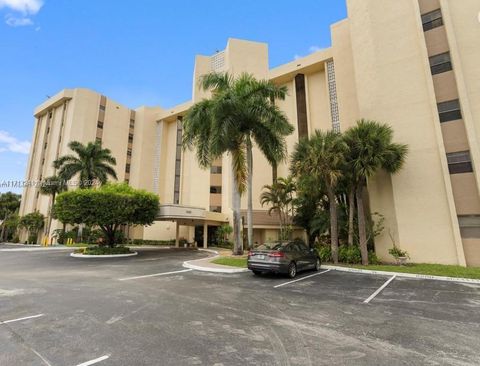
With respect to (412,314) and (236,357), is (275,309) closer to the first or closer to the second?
(236,357)

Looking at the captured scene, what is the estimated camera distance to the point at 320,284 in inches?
394

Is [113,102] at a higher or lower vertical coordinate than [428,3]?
higher

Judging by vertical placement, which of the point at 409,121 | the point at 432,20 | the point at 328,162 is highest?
the point at 432,20

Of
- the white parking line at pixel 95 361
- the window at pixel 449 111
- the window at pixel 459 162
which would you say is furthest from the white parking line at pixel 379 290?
the window at pixel 449 111

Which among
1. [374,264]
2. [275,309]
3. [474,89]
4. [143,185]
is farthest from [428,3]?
[143,185]

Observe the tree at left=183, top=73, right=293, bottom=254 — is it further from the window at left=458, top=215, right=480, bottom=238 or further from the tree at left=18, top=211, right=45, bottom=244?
the tree at left=18, top=211, right=45, bottom=244

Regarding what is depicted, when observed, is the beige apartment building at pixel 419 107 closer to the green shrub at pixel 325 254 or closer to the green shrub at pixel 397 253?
the green shrub at pixel 397 253

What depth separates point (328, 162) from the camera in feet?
52.1

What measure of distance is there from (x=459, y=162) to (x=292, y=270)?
1276 cm

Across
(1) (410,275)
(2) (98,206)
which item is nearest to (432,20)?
(1) (410,275)

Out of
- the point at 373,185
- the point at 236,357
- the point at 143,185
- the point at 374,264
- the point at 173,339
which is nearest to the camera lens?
the point at 236,357

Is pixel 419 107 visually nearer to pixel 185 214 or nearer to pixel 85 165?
pixel 185 214

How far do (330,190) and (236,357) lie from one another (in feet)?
44.8

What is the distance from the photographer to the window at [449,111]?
639 inches
